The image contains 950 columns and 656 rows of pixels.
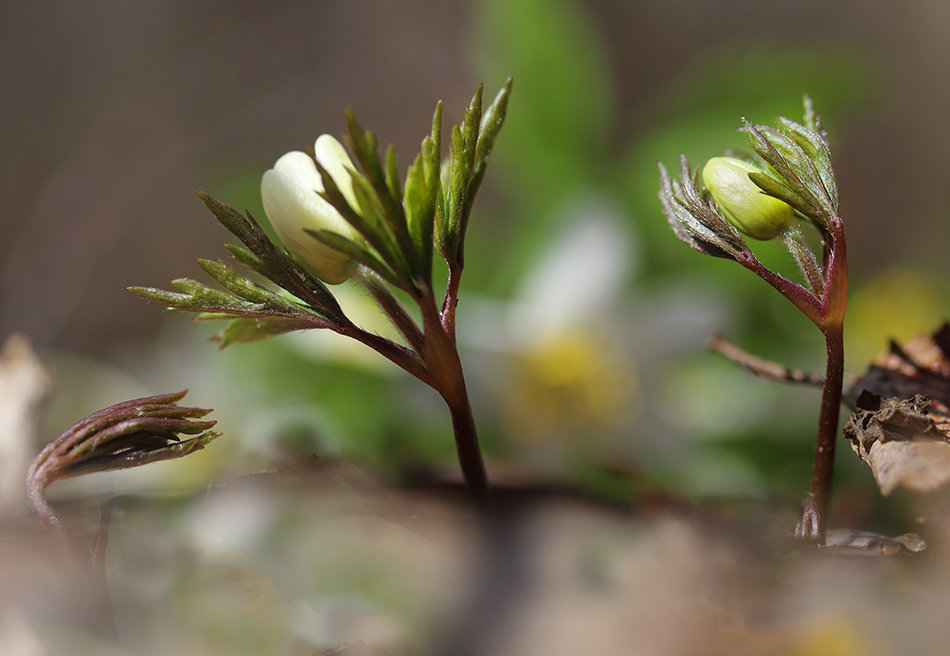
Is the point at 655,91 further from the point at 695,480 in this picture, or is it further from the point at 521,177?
the point at 695,480

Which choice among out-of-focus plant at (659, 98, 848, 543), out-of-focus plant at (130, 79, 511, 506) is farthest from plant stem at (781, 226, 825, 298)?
out-of-focus plant at (130, 79, 511, 506)

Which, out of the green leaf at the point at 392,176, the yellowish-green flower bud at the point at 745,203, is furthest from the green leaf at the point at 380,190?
the yellowish-green flower bud at the point at 745,203

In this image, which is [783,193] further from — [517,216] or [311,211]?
[517,216]

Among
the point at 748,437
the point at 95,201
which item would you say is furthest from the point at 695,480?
the point at 95,201

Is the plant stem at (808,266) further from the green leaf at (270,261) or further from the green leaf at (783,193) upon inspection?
the green leaf at (270,261)

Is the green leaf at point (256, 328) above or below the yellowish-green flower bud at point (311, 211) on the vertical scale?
below
